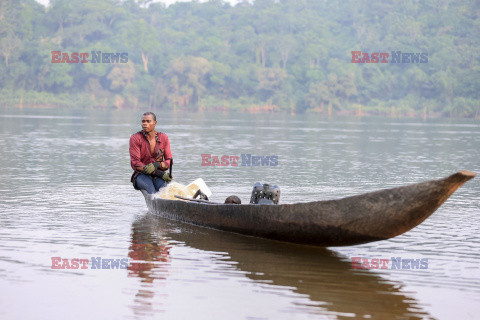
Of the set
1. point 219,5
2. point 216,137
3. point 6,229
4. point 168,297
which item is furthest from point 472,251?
point 219,5

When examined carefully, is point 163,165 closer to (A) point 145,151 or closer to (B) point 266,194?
(A) point 145,151

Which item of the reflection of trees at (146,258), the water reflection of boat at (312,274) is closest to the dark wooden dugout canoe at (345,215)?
the water reflection of boat at (312,274)

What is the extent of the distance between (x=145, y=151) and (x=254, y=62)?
91711 mm

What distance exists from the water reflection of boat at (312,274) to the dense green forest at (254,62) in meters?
73.1

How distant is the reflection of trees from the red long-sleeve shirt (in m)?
1.00

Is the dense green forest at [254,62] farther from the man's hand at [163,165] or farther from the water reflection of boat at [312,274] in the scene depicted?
the water reflection of boat at [312,274]

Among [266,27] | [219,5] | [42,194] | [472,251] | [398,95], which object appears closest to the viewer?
[472,251]

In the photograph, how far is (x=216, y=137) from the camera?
37281 millimetres

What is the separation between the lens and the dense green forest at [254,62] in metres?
89.7

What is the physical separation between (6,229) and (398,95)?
277 ft

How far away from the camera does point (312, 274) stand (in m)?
8.78

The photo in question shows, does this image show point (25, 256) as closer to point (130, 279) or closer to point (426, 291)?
point (130, 279)

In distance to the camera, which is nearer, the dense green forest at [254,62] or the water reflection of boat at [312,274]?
the water reflection of boat at [312,274]

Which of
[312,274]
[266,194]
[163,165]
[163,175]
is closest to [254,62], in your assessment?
[163,175]
